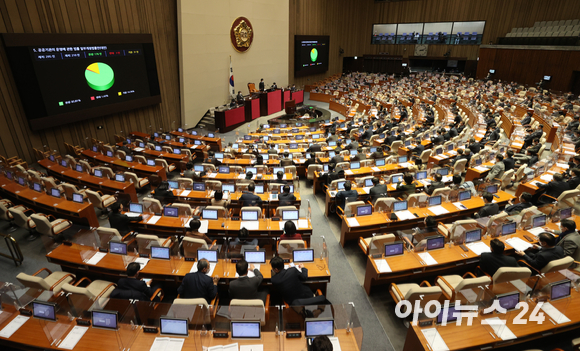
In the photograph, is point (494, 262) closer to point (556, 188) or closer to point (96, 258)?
point (556, 188)

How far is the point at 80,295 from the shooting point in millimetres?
4223

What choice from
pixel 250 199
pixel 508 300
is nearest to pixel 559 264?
pixel 508 300

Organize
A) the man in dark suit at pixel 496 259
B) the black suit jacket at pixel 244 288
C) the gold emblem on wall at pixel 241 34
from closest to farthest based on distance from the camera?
the black suit jacket at pixel 244 288 < the man in dark suit at pixel 496 259 < the gold emblem on wall at pixel 241 34

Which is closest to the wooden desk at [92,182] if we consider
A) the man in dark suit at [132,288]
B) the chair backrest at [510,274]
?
the man in dark suit at [132,288]

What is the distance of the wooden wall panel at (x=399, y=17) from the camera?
2604cm

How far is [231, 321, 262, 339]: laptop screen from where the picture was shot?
376 cm

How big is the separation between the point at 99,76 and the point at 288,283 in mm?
13205

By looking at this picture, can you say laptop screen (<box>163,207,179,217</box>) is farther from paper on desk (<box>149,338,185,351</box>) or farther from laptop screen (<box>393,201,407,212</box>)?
laptop screen (<box>393,201,407,212</box>)

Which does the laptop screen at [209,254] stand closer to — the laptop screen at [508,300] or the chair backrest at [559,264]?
the laptop screen at [508,300]

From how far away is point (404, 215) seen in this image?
6.78m

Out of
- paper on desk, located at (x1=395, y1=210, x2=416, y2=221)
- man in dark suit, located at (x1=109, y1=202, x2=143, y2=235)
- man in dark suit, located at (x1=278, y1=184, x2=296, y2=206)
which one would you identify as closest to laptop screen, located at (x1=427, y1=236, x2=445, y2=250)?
paper on desk, located at (x1=395, y1=210, x2=416, y2=221)

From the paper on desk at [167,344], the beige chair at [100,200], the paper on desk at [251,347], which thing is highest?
the paper on desk at [251,347]

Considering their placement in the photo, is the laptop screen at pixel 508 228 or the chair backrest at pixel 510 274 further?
the laptop screen at pixel 508 228

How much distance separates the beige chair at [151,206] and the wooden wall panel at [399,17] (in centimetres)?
2207
